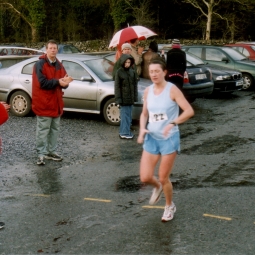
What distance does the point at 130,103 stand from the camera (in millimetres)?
10250

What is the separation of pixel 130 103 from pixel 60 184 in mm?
3262

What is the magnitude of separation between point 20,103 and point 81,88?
1.80m

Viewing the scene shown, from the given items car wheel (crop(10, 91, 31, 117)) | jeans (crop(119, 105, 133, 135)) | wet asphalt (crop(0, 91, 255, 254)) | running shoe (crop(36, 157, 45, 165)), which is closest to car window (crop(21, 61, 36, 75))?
car wheel (crop(10, 91, 31, 117))

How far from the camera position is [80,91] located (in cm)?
1199

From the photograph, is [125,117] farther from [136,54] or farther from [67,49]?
[67,49]

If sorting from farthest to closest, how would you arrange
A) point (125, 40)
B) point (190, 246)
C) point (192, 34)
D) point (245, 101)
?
point (192, 34) < point (245, 101) < point (125, 40) < point (190, 246)

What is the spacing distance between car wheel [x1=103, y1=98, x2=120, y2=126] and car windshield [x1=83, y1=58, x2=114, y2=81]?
2.06ft

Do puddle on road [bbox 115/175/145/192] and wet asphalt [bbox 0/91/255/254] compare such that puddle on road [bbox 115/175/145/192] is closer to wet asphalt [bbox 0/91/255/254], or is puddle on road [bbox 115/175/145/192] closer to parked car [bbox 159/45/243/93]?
wet asphalt [bbox 0/91/255/254]

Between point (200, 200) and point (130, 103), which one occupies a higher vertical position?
point (130, 103)

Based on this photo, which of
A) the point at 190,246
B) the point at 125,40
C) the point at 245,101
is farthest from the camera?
the point at 245,101

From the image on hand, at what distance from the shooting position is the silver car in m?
11.8

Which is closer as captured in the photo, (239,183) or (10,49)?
(239,183)

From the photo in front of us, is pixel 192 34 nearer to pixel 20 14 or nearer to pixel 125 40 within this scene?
pixel 20 14

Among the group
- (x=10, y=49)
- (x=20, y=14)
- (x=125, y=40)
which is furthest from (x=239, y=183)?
(x=20, y=14)
